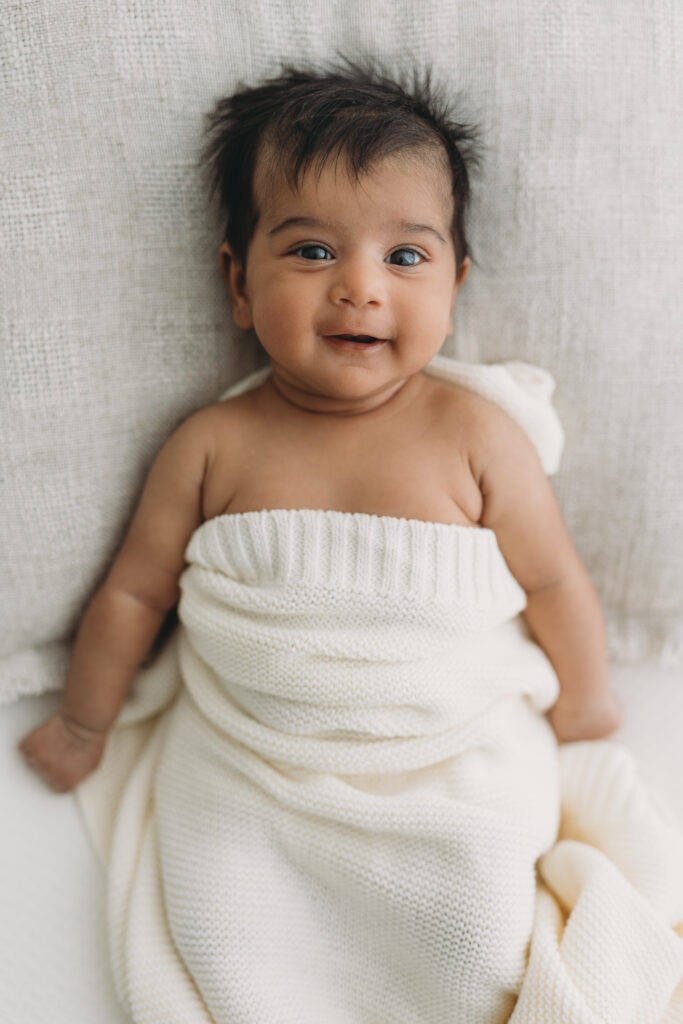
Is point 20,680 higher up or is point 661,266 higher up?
point 661,266

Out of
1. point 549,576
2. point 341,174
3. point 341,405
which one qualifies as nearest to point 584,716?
point 549,576

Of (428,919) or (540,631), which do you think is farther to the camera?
(540,631)

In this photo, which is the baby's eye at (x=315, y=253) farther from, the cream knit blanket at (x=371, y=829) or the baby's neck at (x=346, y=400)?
the cream knit blanket at (x=371, y=829)

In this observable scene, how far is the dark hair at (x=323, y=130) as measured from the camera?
3.22 feet

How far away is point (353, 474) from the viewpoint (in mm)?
1065

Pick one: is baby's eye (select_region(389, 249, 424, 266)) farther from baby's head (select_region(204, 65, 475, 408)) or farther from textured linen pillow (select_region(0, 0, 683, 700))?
textured linen pillow (select_region(0, 0, 683, 700))

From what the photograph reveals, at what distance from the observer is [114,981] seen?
3.33 feet

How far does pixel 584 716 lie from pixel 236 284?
26.1 inches

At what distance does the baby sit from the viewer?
99 cm

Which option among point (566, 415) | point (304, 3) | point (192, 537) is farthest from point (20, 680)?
point (304, 3)

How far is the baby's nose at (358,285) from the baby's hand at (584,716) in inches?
21.1

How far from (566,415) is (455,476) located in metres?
0.19

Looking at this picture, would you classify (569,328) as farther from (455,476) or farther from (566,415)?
(455,476)

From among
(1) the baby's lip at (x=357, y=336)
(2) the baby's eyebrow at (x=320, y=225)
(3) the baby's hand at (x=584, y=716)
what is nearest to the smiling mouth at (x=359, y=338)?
(1) the baby's lip at (x=357, y=336)
